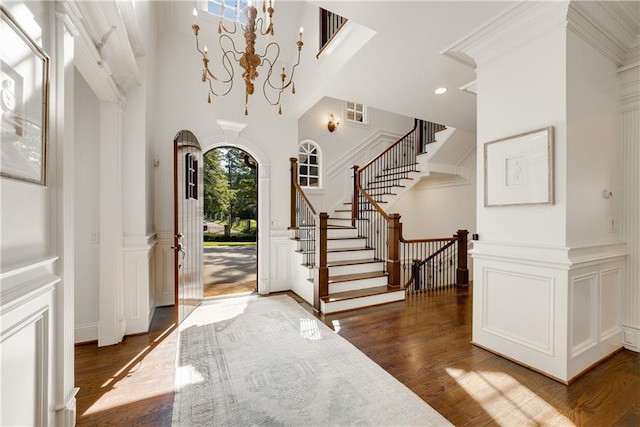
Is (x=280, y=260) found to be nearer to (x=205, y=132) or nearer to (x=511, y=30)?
(x=205, y=132)

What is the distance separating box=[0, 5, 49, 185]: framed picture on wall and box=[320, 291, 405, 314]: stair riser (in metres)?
3.15

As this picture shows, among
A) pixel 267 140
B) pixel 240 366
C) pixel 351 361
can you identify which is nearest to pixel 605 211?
pixel 351 361

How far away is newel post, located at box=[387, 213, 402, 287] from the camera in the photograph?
4.28 m

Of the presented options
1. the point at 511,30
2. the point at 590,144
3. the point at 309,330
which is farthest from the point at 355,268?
the point at 511,30

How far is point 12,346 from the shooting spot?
109cm

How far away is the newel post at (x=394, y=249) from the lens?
168 inches

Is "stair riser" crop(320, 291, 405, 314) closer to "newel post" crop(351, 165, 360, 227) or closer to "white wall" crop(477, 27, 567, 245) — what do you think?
"newel post" crop(351, 165, 360, 227)

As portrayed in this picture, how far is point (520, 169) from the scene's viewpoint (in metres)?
2.38

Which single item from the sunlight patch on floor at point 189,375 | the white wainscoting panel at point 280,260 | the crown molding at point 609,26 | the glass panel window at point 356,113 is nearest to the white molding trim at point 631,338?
the crown molding at point 609,26

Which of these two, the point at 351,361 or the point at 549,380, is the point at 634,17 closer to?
the point at 549,380

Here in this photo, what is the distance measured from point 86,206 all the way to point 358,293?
3.47m

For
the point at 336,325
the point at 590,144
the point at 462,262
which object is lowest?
the point at 336,325

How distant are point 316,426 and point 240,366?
0.96m

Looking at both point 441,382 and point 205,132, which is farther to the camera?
point 205,132
